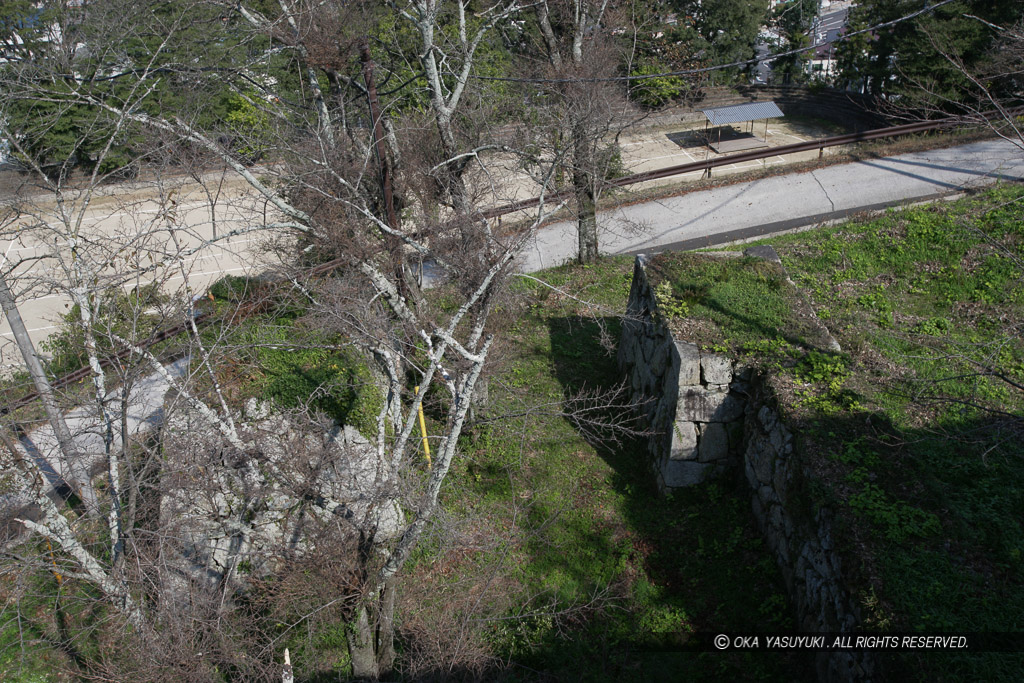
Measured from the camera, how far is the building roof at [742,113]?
22425mm

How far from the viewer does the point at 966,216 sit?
1155 cm

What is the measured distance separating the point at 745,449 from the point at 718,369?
3.30 ft

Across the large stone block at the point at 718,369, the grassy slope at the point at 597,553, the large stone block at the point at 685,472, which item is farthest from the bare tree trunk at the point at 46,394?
the large stone block at the point at 718,369

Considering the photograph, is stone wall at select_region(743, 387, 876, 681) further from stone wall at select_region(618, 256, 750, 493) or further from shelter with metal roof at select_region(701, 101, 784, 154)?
shelter with metal roof at select_region(701, 101, 784, 154)

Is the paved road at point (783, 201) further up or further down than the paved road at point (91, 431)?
further up

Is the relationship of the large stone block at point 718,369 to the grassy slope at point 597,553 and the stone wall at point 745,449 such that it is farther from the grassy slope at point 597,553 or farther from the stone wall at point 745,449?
the grassy slope at point 597,553

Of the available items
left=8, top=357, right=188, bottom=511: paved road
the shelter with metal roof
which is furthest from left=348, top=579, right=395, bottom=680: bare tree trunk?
the shelter with metal roof

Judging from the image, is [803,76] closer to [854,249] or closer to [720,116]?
[720,116]

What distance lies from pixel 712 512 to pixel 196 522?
5.74 meters

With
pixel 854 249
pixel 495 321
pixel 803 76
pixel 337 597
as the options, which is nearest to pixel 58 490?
pixel 337 597

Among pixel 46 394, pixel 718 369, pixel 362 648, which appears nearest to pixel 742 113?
pixel 718 369

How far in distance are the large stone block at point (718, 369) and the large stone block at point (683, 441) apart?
0.62 meters

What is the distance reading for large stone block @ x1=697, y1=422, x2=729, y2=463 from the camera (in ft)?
27.3

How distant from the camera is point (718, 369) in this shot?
27.0ft
